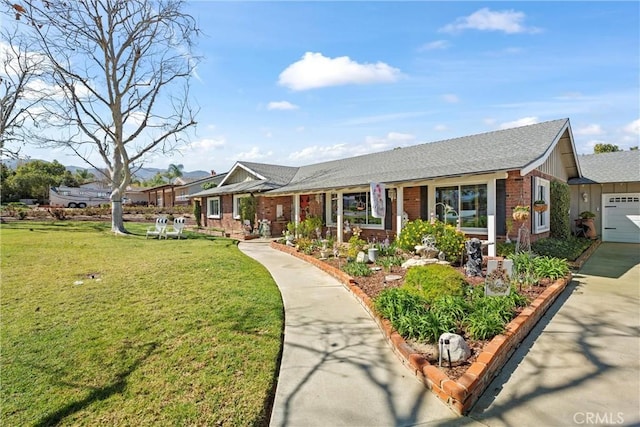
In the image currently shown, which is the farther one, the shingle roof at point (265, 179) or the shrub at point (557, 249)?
the shingle roof at point (265, 179)

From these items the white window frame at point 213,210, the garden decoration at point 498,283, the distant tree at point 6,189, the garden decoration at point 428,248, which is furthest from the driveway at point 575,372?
the distant tree at point 6,189

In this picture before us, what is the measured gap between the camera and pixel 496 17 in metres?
8.78

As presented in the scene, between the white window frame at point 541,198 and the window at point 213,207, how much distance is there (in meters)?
18.4

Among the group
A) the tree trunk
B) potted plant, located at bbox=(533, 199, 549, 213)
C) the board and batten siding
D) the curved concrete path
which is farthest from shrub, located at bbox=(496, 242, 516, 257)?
the tree trunk

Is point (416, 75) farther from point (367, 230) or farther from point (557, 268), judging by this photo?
point (557, 268)

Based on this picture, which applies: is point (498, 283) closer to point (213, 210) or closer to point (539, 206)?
point (539, 206)

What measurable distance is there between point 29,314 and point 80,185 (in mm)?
67960

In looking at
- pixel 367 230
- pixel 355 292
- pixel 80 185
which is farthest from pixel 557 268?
pixel 80 185

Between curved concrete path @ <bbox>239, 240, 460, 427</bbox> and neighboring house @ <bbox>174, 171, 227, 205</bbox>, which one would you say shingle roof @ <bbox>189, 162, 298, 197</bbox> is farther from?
neighboring house @ <bbox>174, 171, 227, 205</bbox>

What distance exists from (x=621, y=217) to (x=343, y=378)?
17.7 m

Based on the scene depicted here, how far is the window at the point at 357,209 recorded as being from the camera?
14180 millimetres

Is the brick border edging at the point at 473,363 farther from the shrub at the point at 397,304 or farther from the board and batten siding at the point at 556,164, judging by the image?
the board and batten siding at the point at 556,164

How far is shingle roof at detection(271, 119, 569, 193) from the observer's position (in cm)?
1020

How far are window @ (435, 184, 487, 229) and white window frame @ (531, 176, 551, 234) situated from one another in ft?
6.25
